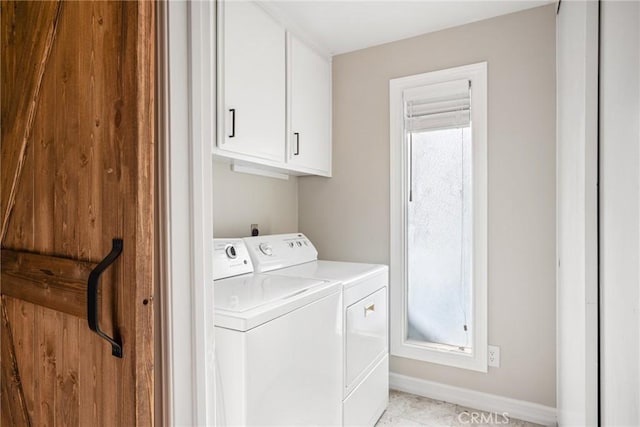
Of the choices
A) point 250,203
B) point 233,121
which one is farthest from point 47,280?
point 250,203

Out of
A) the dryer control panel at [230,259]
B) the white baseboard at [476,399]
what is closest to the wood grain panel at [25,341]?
the dryer control panel at [230,259]

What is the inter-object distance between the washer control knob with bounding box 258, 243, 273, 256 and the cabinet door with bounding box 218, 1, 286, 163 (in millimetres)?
479

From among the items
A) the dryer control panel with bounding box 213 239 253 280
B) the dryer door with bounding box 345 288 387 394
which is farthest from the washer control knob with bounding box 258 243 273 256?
the dryer door with bounding box 345 288 387 394

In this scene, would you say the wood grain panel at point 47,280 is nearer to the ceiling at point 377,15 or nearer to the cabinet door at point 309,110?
the cabinet door at point 309,110

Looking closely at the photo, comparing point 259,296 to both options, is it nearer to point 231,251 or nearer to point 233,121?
point 231,251

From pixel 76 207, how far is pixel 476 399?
2297 millimetres

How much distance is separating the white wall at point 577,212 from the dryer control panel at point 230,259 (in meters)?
1.40

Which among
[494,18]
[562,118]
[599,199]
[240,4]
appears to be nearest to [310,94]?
[240,4]

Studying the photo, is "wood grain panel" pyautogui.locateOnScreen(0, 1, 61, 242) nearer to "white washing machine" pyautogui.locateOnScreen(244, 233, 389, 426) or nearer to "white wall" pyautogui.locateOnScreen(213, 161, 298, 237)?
"white wall" pyautogui.locateOnScreen(213, 161, 298, 237)

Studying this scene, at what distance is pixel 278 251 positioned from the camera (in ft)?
7.02

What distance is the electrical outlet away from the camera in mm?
2154

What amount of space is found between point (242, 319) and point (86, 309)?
16.5 inches

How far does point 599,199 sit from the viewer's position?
1064 millimetres

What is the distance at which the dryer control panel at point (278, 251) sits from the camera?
199 cm
